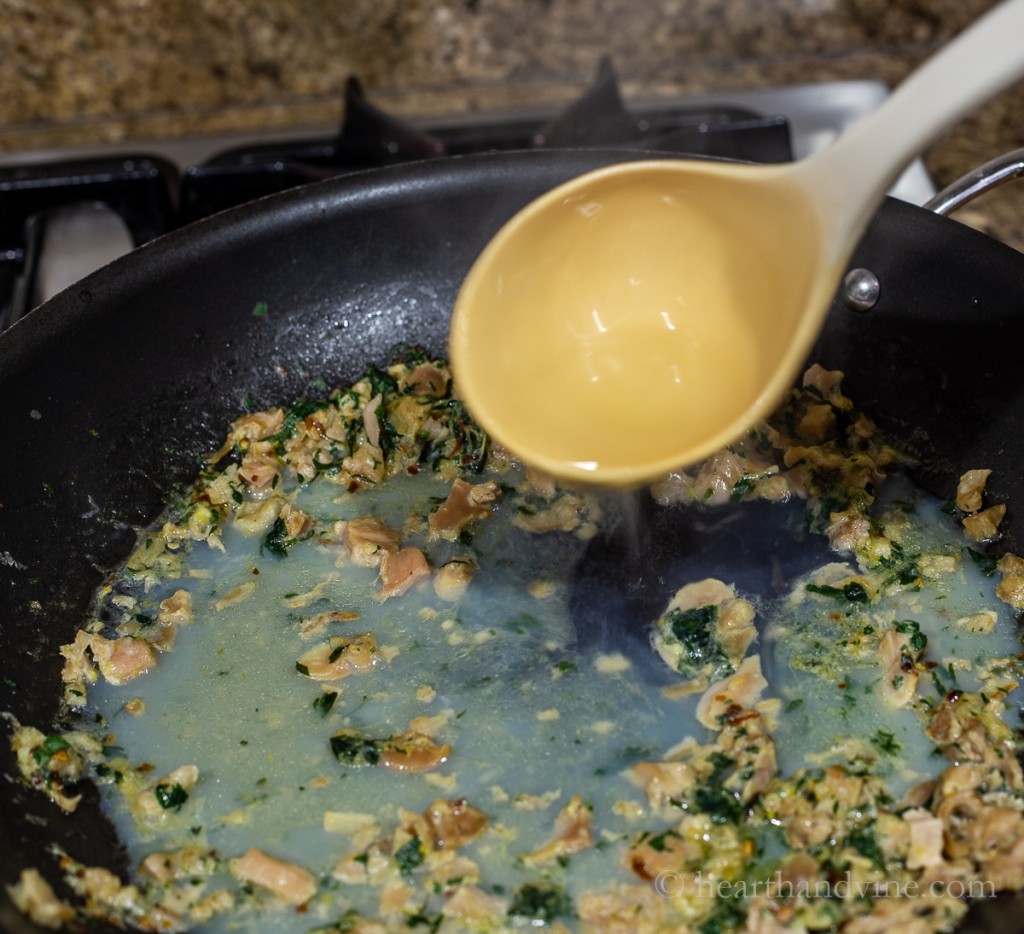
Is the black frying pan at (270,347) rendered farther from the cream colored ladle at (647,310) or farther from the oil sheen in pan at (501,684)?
the cream colored ladle at (647,310)

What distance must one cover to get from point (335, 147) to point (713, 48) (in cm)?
121

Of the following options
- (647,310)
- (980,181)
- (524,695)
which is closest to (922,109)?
(647,310)

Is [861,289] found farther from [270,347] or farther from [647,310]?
[270,347]

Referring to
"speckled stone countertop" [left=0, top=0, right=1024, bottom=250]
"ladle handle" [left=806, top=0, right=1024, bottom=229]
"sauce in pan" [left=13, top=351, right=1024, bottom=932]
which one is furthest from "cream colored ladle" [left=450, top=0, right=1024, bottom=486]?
"speckled stone countertop" [left=0, top=0, right=1024, bottom=250]

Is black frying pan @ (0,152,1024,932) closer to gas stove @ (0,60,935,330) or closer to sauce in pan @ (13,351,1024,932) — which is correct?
sauce in pan @ (13,351,1024,932)

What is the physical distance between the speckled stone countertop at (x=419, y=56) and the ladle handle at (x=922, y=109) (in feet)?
5.69

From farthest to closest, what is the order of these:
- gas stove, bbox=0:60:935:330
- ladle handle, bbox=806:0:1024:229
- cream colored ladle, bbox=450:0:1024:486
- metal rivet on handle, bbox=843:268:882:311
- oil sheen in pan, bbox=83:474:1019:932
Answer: gas stove, bbox=0:60:935:330
metal rivet on handle, bbox=843:268:882:311
oil sheen in pan, bbox=83:474:1019:932
cream colored ladle, bbox=450:0:1024:486
ladle handle, bbox=806:0:1024:229

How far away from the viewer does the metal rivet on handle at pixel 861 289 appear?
6.82 ft

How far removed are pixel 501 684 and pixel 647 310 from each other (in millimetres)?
677

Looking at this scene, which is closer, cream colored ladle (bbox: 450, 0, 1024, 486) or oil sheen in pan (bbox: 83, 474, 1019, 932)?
cream colored ladle (bbox: 450, 0, 1024, 486)

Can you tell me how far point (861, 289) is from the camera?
6.86 ft

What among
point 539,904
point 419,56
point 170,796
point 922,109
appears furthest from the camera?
point 419,56

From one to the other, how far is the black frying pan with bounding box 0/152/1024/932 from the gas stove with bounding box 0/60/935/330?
45 cm

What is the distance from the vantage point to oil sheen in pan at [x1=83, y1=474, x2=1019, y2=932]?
5.50ft
